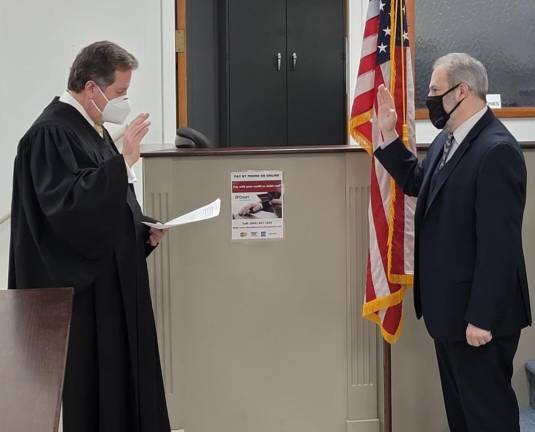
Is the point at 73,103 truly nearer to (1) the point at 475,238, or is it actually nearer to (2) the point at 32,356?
(2) the point at 32,356

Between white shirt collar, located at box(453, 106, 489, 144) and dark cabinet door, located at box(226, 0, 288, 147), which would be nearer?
white shirt collar, located at box(453, 106, 489, 144)

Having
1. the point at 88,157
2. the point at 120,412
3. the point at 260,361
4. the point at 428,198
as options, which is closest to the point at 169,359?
the point at 260,361

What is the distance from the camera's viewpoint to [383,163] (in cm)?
252

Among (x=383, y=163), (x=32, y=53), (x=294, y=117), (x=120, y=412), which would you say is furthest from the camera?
(x=294, y=117)

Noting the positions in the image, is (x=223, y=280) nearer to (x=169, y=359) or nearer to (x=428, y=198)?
(x=169, y=359)

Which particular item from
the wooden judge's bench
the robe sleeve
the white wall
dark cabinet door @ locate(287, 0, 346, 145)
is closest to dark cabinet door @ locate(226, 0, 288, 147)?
dark cabinet door @ locate(287, 0, 346, 145)

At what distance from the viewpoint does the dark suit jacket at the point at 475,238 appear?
6.97 ft

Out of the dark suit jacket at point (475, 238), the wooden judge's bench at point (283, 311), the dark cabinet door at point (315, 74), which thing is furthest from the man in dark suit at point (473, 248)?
the dark cabinet door at point (315, 74)

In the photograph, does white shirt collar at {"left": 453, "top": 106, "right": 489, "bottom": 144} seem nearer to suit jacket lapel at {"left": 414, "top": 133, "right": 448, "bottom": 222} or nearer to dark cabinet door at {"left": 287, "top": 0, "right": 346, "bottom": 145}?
suit jacket lapel at {"left": 414, "top": 133, "right": 448, "bottom": 222}

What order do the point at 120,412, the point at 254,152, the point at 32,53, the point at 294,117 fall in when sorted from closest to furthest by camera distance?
the point at 120,412 → the point at 254,152 → the point at 32,53 → the point at 294,117

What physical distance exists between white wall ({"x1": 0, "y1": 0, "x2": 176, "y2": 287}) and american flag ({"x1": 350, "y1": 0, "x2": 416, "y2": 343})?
1.89m

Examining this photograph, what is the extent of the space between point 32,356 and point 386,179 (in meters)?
1.61

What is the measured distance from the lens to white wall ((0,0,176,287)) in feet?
13.7

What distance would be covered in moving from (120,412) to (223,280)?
2.17ft
